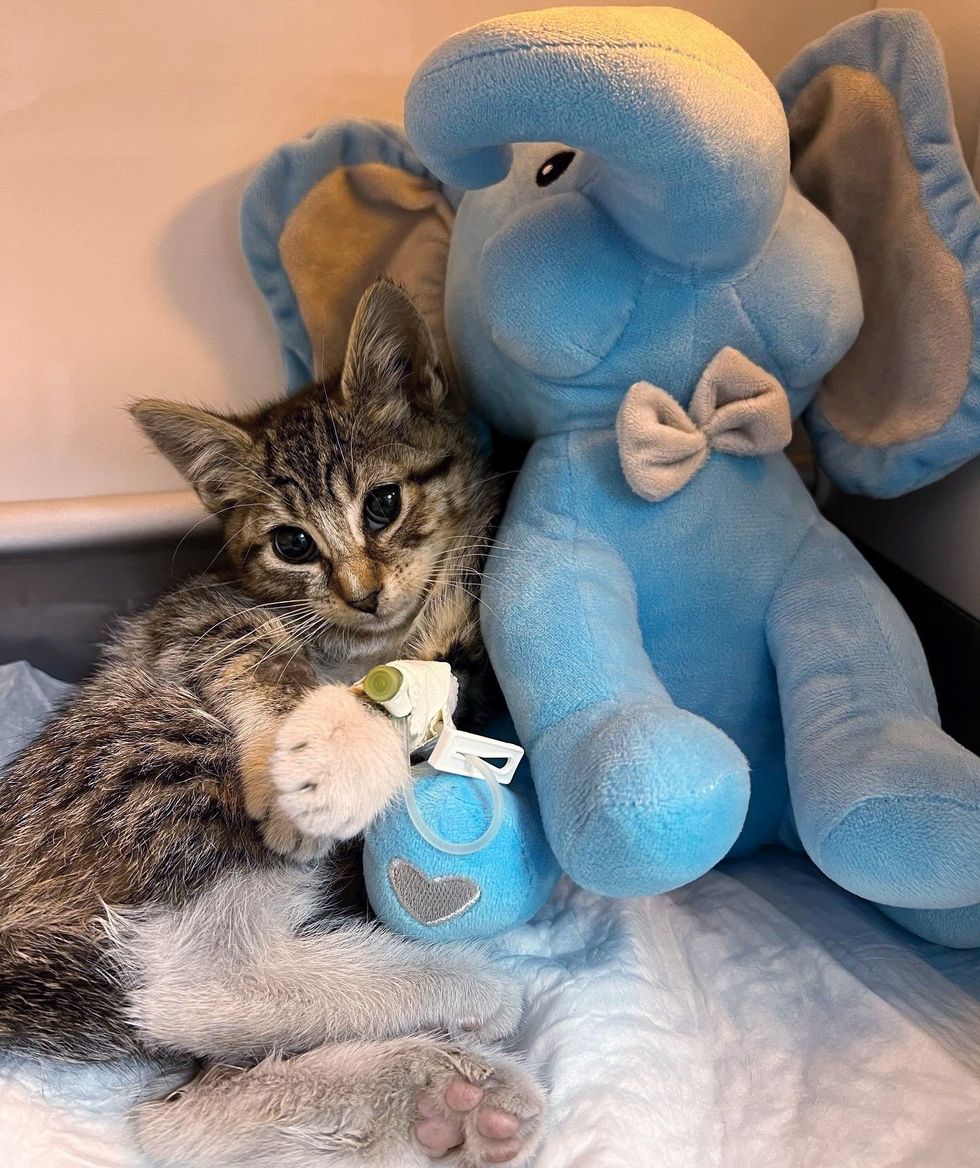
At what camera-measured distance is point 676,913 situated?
0.98m

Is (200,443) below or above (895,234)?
below

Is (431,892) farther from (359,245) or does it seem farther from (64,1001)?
(359,245)

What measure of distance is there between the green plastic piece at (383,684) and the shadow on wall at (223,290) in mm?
788

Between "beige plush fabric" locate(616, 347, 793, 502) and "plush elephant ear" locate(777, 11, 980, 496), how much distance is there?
20cm

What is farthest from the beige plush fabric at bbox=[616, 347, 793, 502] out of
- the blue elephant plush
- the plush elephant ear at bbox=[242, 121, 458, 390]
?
the plush elephant ear at bbox=[242, 121, 458, 390]

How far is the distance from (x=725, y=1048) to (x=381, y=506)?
2.23 feet

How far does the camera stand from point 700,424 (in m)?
0.89

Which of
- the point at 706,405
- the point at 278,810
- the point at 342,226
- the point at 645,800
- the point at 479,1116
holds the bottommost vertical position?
the point at 479,1116

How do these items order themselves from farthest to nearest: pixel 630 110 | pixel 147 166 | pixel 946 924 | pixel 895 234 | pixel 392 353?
pixel 147 166, pixel 392 353, pixel 895 234, pixel 946 924, pixel 630 110

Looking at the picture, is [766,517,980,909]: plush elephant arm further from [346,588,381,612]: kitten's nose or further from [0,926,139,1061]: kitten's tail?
[0,926,139,1061]: kitten's tail

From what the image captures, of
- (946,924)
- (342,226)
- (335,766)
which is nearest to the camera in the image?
(335,766)

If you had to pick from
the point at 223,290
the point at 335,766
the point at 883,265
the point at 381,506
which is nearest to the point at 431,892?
the point at 335,766

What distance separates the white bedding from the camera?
74cm

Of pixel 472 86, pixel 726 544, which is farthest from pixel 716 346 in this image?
pixel 472 86
